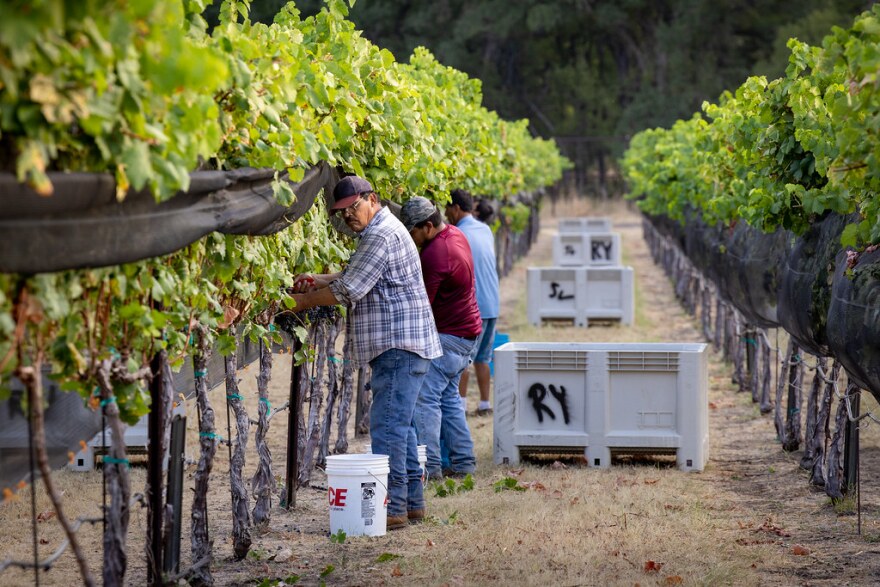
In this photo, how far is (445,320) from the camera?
27.0 ft

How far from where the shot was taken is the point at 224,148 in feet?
16.7

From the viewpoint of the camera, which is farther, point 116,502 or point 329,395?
point 329,395

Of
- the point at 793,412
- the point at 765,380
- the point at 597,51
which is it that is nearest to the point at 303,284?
the point at 793,412

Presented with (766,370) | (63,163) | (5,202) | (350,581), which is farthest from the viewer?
(766,370)

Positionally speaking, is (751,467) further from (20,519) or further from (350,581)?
(20,519)

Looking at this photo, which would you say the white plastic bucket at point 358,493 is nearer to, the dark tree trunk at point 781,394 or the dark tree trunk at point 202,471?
the dark tree trunk at point 202,471

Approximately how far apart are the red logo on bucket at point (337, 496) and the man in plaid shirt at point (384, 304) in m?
0.28

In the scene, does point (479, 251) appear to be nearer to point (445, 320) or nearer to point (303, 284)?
point (445, 320)

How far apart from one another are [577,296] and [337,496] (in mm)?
12216

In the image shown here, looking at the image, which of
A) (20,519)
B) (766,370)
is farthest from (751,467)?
(20,519)

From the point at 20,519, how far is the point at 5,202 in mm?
4769

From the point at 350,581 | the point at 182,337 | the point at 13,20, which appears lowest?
the point at 350,581

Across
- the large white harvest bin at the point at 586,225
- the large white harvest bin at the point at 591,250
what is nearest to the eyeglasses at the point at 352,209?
the large white harvest bin at the point at 591,250

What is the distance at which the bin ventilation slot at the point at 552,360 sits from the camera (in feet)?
30.3
